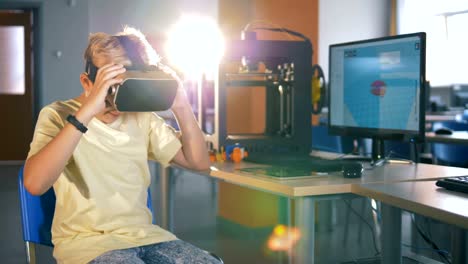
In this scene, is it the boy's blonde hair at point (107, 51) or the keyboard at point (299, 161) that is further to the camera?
the keyboard at point (299, 161)

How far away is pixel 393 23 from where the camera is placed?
797 cm

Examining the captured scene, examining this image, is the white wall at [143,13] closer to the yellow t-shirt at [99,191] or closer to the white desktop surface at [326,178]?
the white desktop surface at [326,178]

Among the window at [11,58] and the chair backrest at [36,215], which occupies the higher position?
the window at [11,58]

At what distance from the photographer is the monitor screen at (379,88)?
6.93 ft

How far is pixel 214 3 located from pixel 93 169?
332 inches

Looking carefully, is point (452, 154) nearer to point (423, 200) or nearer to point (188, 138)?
point (188, 138)

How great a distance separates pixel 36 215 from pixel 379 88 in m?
1.31

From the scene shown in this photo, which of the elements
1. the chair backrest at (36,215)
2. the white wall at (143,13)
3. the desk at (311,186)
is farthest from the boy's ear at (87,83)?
the white wall at (143,13)

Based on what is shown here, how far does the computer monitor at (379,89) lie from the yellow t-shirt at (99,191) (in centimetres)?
95

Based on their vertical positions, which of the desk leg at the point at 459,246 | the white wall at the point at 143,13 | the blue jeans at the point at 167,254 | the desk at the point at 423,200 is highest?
the white wall at the point at 143,13

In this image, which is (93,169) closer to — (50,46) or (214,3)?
(50,46)

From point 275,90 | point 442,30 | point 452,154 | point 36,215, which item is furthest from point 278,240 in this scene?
point 442,30

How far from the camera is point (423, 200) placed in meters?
1.42

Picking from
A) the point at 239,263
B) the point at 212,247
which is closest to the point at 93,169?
the point at 239,263
